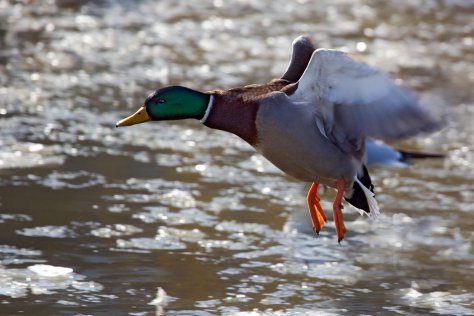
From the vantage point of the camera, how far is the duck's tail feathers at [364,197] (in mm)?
5027

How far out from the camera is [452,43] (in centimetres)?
959

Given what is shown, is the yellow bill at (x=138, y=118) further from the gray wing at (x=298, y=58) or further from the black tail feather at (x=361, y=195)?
the black tail feather at (x=361, y=195)

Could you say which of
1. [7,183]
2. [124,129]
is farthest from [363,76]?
[124,129]

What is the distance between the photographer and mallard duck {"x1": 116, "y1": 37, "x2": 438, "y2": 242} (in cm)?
455

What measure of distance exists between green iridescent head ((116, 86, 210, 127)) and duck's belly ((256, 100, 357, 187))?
0.26 meters

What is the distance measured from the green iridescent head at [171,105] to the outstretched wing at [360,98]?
1.28ft

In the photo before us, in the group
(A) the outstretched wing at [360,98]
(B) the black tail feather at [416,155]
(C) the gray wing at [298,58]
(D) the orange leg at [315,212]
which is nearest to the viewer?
(A) the outstretched wing at [360,98]

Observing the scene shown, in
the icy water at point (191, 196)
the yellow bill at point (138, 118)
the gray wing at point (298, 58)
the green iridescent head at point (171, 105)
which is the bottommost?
the icy water at point (191, 196)

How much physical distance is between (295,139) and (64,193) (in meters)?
1.60

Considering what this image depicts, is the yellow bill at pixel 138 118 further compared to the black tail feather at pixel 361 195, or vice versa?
the black tail feather at pixel 361 195

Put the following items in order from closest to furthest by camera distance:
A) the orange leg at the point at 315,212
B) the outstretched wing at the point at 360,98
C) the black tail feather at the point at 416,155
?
1. the outstretched wing at the point at 360,98
2. the orange leg at the point at 315,212
3. the black tail feather at the point at 416,155

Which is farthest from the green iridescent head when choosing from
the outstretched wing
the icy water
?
the icy water

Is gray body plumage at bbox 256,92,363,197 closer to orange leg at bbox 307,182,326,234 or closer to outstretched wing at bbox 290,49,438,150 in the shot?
outstretched wing at bbox 290,49,438,150

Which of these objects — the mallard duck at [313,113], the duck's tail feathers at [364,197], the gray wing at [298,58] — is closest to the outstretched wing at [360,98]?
the mallard duck at [313,113]
